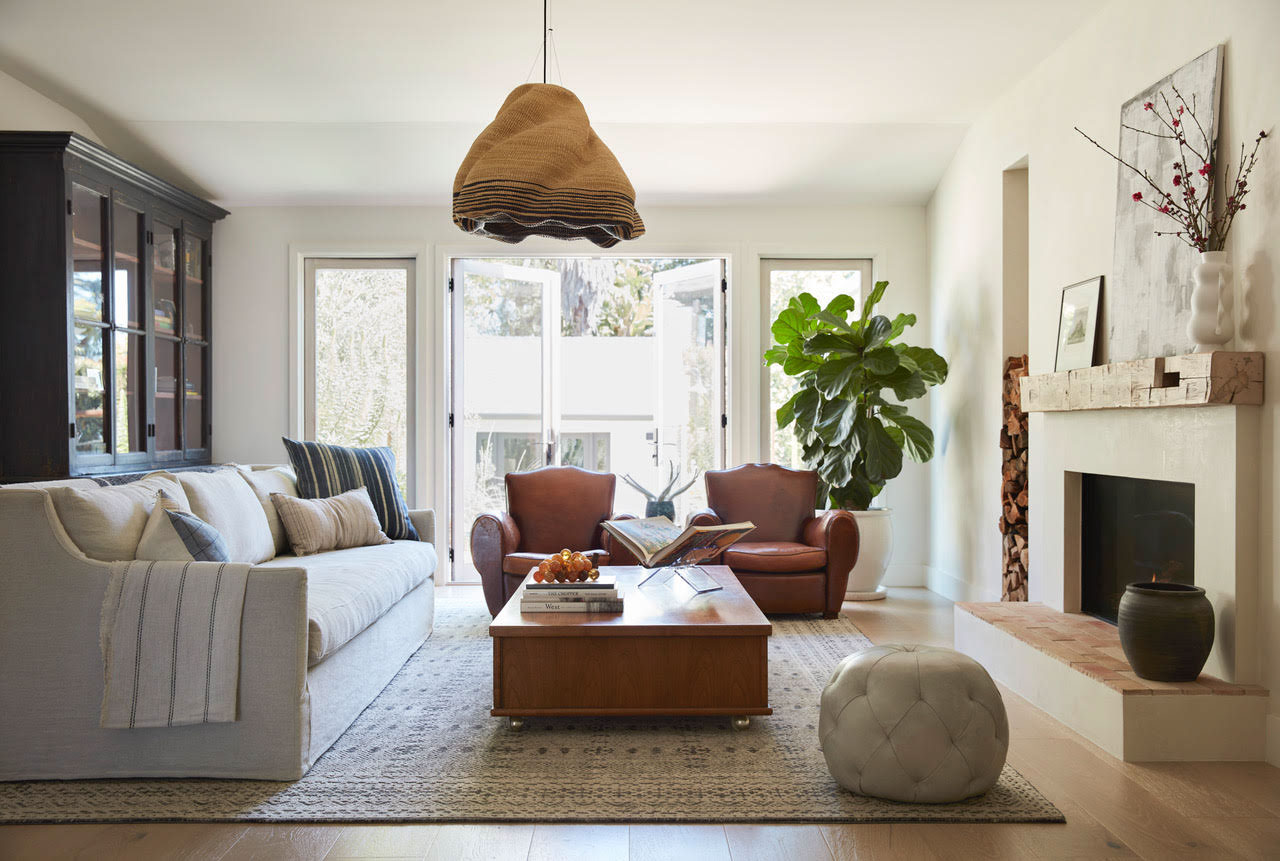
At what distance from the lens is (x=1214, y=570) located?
308cm

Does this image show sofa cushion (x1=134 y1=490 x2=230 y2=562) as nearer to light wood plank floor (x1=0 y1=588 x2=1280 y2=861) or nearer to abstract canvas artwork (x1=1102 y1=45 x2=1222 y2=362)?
light wood plank floor (x1=0 y1=588 x2=1280 y2=861)

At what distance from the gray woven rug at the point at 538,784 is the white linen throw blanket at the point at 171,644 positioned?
0.23 meters

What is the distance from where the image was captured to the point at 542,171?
2.67 meters

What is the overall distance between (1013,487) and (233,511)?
3.75 m

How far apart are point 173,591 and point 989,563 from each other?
412 centimetres

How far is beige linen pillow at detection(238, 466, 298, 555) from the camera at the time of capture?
423cm

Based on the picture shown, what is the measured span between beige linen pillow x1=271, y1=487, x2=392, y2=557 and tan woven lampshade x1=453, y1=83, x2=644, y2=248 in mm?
1984

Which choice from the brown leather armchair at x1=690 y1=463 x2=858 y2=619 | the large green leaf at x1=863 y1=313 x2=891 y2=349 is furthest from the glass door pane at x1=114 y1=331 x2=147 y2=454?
the large green leaf at x1=863 y1=313 x2=891 y2=349

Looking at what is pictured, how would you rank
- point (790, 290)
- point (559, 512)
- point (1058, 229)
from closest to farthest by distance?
point (1058, 229) < point (559, 512) < point (790, 290)

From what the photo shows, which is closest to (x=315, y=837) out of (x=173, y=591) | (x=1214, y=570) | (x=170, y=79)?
(x=173, y=591)

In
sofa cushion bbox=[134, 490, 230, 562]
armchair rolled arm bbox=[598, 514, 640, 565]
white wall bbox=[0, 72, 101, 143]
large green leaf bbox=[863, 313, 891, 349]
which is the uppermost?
white wall bbox=[0, 72, 101, 143]

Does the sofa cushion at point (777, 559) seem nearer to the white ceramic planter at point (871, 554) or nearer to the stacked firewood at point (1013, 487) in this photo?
the white ceramic planter at point (871, 554)

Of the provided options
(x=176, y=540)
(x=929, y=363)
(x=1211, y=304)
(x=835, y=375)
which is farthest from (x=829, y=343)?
(x=176, y=540)

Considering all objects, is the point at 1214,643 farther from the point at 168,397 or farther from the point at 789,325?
the point at 168,397
